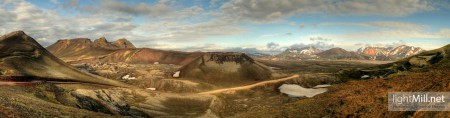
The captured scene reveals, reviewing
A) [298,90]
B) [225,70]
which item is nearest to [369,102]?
[298,90]

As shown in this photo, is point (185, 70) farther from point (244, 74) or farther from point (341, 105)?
point (341, 105)

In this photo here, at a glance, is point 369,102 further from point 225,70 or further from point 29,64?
point 225,70

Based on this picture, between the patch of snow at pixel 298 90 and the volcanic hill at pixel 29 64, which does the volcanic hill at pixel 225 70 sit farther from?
the volcanic hill at pixel 29 64

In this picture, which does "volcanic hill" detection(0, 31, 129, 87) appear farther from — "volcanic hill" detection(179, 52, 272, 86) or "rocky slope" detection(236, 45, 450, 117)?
"rocky slope" detection(236, 45, 450, 117)

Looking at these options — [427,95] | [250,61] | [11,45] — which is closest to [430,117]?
[427,95]

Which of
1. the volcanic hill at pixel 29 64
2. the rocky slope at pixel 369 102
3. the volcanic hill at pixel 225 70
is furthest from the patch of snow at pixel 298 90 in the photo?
the volcanic hill at pixel 29 64

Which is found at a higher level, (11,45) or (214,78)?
(11,45)

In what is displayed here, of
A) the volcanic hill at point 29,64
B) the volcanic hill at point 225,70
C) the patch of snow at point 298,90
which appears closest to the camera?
the volcanic hill at point 29,64
